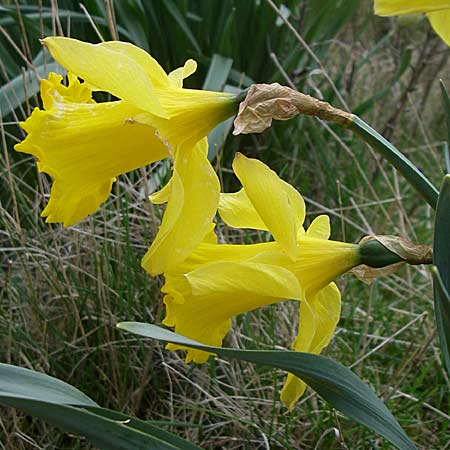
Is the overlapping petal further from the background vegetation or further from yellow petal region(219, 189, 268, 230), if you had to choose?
the background vegetation

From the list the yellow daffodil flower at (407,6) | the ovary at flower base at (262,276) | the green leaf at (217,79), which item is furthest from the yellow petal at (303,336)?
the green leaf at (217,79)

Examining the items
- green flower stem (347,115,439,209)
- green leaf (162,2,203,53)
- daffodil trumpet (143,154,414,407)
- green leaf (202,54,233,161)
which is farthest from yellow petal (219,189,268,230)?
green leaf (162,2,203,53)

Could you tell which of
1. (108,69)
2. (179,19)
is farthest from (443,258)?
(179,19)

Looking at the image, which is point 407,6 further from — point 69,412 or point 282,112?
point 69,412

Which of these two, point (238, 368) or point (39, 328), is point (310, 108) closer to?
point (238, 368)

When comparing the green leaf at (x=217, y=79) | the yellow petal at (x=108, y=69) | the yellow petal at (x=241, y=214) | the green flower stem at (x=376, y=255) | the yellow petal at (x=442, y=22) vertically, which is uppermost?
the yellow petal at (x=442, y=22)

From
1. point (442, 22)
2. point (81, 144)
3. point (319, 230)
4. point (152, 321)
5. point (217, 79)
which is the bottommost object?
point (152, 321)

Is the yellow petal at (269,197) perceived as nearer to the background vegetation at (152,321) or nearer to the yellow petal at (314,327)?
the yellow petal at (314,327)
